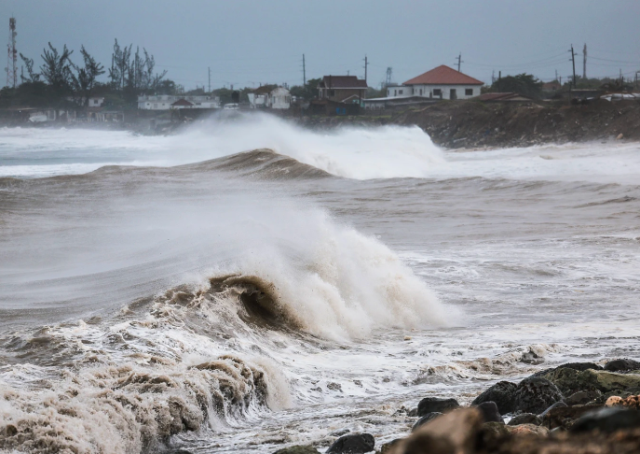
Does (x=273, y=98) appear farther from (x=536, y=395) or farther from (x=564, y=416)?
(x=564, y=416)

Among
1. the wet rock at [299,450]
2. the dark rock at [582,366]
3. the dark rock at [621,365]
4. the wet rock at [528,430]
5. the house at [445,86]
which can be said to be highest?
the house at [445,86]

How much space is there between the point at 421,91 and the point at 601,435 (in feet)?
264

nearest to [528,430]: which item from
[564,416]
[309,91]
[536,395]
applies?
[564,416]

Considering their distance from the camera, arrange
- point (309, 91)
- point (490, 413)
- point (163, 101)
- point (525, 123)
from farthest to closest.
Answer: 1. point (163, 101)
2. point (309, 91)
3. point (525, 123)
4. point (490, 413)

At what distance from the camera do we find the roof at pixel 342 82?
88.0 meters

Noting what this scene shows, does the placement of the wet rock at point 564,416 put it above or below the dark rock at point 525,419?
above

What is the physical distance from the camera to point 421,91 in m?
80.1

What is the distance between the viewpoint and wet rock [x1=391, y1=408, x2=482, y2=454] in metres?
1.56

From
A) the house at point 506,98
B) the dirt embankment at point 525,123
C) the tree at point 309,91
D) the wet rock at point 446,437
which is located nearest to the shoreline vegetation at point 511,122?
the dirt embankment at point 525,123

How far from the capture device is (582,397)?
240 inches

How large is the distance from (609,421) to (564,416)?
2858 mm

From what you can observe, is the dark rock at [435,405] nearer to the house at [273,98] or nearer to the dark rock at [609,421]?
the dark rock at [609,421]

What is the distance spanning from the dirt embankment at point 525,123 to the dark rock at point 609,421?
5034 centimetres

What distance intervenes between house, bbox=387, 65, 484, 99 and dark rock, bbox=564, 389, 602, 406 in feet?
244
